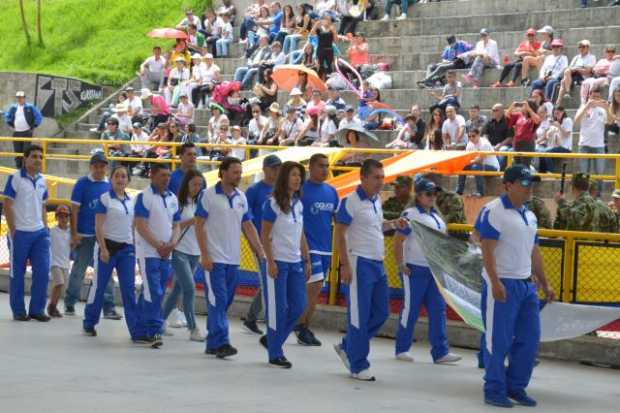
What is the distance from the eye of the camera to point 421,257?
12547 mm

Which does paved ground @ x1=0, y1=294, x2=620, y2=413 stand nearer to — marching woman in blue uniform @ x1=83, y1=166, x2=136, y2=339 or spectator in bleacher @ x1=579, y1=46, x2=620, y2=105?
marching woman in blue uniform @ x1=83, y1=166, x2=136, y2=339

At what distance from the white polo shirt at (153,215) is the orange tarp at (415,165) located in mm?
4025

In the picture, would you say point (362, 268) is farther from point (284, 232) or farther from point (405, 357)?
point (405, 357)

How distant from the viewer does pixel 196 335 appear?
1353 centimetres

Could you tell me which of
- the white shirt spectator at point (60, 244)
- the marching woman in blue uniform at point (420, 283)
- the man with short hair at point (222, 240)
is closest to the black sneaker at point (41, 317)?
the white shirt spectator at point (60, 244)

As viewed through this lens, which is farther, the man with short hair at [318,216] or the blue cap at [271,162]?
the blue cap at [271,162]

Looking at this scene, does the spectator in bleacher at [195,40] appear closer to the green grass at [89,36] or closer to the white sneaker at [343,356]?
the green grass at [89,36]

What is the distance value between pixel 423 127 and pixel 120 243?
10.4 metres

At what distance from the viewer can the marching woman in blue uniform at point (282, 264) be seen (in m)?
11.7

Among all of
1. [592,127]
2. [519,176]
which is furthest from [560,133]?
[519,176]

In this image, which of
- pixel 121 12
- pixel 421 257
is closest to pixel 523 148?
pixel 421 257

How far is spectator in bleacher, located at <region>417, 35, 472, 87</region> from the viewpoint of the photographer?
26297 mm

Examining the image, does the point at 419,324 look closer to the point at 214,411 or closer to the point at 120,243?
the point at 120,243

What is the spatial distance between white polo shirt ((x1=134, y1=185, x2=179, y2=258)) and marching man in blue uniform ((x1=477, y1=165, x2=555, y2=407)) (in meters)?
3.77
